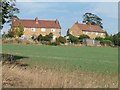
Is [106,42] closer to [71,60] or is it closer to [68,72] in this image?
[71,60]

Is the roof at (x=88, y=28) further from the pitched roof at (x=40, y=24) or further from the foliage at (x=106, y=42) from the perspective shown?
the foliage at (x=106, y=42)

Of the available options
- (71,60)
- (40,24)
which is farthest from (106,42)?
(71,60)

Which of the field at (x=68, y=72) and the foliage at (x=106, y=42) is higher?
the foliage at (x=106, y=42)

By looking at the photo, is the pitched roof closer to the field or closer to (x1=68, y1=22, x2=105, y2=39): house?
(x1=68, y1=22, x2=105, y2=39): house

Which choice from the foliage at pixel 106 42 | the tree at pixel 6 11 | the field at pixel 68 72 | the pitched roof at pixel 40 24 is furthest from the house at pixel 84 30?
the tree at pixel 6 11

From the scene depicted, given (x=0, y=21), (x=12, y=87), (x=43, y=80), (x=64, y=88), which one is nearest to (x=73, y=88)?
(x=64, y=88)

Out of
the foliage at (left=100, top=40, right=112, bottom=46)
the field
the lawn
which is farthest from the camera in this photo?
the foliage at (left=100, top=40, right=112, bottom=46)

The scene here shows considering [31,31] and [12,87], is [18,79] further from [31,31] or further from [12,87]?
[31,31]

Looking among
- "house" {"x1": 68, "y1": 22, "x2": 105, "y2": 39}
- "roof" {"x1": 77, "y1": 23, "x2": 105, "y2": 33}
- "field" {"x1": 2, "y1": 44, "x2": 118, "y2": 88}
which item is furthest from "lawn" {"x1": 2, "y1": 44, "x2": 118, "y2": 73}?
"roof" {"x1": 77, "y1": 23, "x2": 105, "y2": 33}

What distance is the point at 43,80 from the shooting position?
10.4 metres

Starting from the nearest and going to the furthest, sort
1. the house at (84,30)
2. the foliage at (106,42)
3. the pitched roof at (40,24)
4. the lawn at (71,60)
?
the lawn at (71,60) < the foliage at (106,42) < the pitched roof at (40,24) < the house at (84,30)

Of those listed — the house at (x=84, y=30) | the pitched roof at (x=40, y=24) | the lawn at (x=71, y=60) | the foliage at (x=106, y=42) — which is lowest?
the lawn at (x=71, y=60)

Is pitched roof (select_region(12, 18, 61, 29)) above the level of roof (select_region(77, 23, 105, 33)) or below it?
above

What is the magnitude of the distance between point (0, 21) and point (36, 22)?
117 meters
